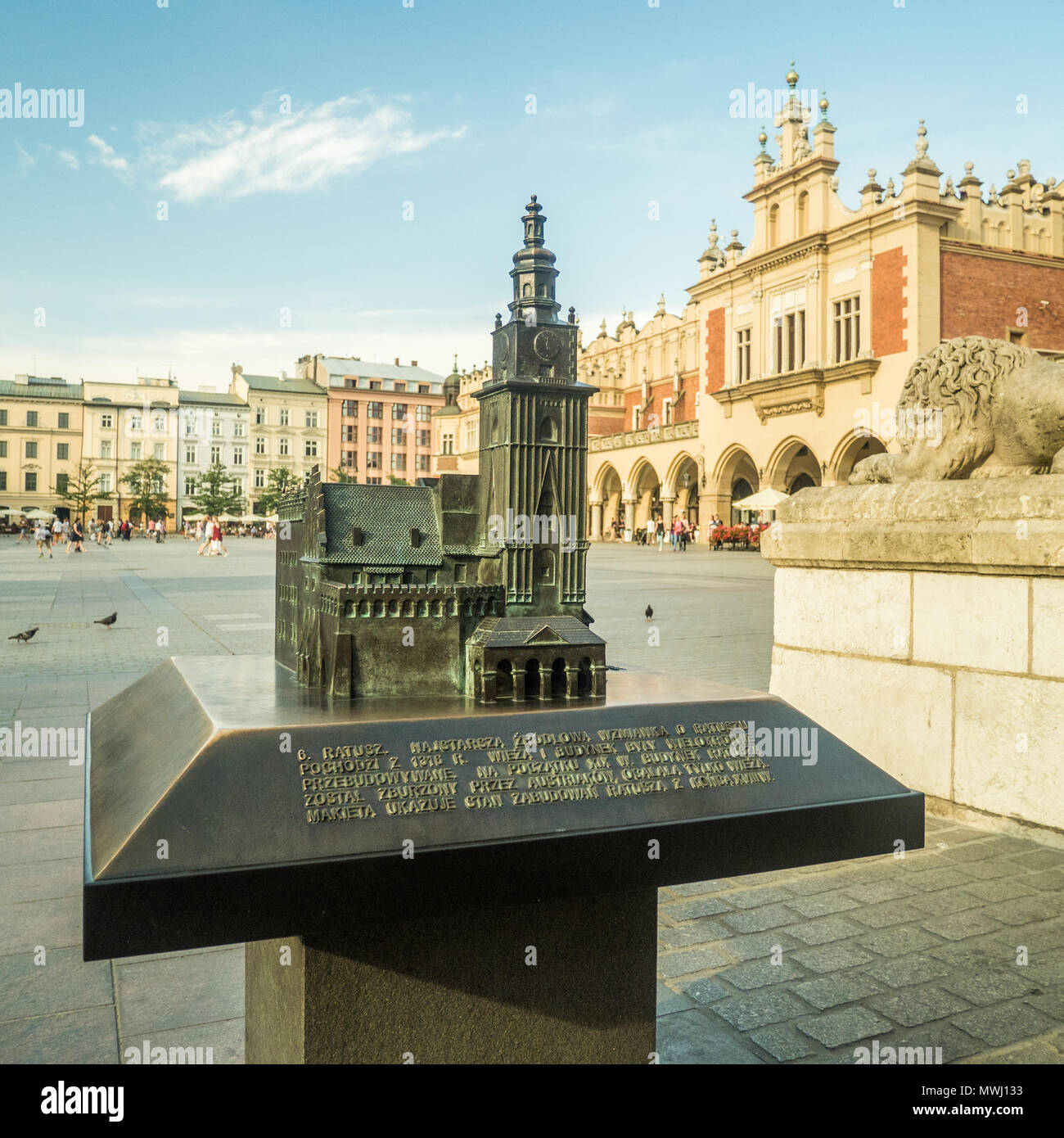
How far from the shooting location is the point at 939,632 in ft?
17.2

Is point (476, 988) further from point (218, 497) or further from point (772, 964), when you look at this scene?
point (218, 497)

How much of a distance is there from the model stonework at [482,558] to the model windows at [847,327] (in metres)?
32.4

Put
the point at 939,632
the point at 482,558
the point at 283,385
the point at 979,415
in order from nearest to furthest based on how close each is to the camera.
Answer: the point at 482,558 → the point at 939,632 → the point at 979,415 → the point at 283,385

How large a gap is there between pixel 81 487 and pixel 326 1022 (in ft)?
273

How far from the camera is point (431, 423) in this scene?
80375 mm

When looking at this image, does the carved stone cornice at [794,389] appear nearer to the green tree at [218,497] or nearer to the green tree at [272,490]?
the green tree at [272,490]

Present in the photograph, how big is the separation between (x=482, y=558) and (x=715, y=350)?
130ft

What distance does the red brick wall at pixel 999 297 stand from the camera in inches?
1245

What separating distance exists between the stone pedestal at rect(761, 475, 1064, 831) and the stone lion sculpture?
269mm

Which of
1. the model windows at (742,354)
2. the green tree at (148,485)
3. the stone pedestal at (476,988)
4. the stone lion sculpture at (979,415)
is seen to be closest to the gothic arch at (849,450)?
the model windows at (742,354)

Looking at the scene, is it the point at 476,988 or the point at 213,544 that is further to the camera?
the point at 213,544

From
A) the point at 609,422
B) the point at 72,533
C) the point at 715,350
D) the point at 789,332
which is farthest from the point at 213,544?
the point at 609,422
